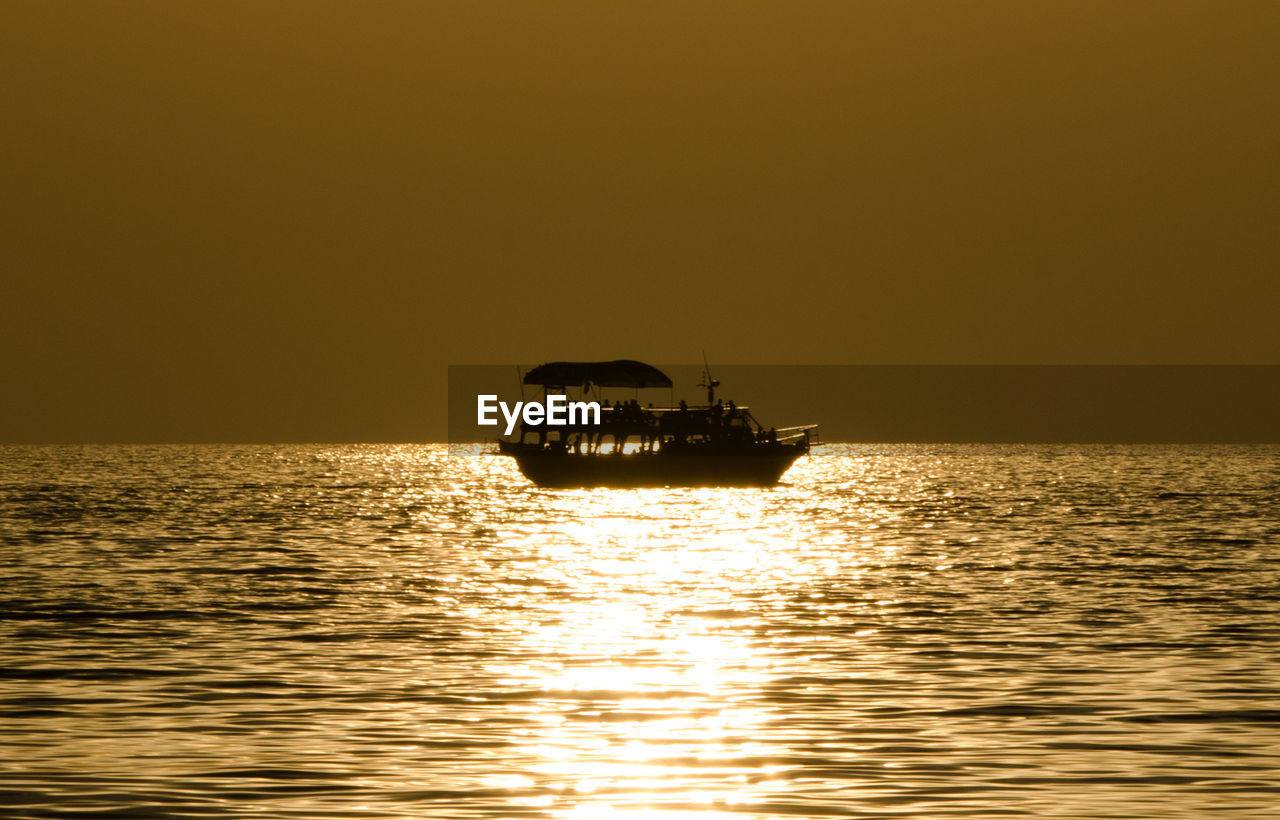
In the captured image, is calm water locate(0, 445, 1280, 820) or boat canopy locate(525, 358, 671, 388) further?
boat canopy locate(525, 358, 671, 388)

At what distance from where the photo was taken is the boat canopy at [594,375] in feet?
428

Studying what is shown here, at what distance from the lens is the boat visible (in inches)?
5059

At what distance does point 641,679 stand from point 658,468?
103m

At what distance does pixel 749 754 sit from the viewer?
69.1 feet

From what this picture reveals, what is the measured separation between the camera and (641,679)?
2738cm

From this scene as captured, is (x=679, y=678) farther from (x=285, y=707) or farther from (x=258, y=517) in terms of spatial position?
(x=258, y=517)

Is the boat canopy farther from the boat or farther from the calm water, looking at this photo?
the calm water

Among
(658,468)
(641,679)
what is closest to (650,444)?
(658,468)

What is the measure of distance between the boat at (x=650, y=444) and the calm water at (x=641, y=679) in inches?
2451

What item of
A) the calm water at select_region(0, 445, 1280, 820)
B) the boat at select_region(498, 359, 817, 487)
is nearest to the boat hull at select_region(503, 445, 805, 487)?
the boat at select_region(498, 359, 817, 487)

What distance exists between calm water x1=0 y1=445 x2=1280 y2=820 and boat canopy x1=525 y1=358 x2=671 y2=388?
6450 cm

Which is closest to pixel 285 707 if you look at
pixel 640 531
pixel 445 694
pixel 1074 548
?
pixel 445 694

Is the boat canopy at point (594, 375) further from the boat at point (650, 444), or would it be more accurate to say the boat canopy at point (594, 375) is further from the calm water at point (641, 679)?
the calm water at point (641, 679)

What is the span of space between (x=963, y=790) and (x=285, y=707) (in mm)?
9810
